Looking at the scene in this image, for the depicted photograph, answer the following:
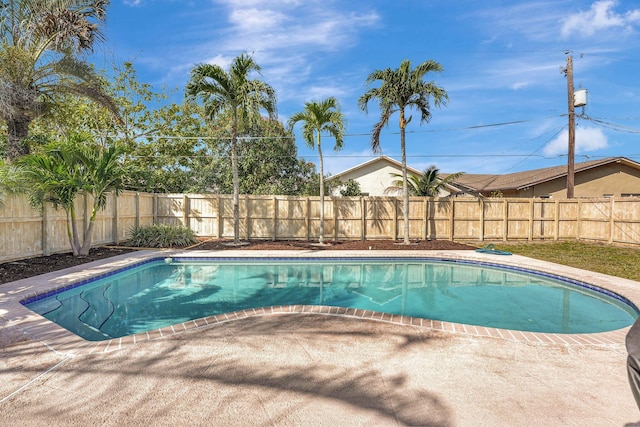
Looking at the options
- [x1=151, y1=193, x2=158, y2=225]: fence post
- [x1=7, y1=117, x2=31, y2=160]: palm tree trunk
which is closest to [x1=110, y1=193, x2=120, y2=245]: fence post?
[x1=151, y1=193, x2=158, y2=225]: fence post

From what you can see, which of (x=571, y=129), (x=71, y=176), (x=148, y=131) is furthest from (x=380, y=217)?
(x=148, y=131)

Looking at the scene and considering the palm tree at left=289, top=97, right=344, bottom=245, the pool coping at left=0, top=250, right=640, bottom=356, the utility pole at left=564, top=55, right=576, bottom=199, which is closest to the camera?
the pool coping at left=0, top=250, right=640, bottom=356

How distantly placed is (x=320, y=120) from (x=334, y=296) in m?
7.71

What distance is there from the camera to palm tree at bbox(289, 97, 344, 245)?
13.1 meters

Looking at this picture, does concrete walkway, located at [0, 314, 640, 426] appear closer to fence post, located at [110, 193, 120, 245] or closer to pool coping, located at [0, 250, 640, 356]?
pool coping, located at [0, 250, 640, 356]

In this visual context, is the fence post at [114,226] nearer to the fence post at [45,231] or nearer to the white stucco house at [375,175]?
the fence post at [45,231]

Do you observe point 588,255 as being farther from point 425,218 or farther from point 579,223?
point 425,218

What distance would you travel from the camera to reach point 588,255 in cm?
1187

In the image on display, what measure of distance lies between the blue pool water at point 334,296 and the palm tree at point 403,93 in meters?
5.80

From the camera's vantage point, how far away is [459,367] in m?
3.46

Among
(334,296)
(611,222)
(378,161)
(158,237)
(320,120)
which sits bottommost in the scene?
(334,296)

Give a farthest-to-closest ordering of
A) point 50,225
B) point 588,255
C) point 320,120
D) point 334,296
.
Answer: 1. point 320,120
2. point 588,255
3. point 50,225
4. point 334,296

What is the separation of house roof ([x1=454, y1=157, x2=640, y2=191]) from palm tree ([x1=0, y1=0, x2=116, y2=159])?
21.2 metres

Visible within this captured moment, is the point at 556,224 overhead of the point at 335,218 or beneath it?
beneath
